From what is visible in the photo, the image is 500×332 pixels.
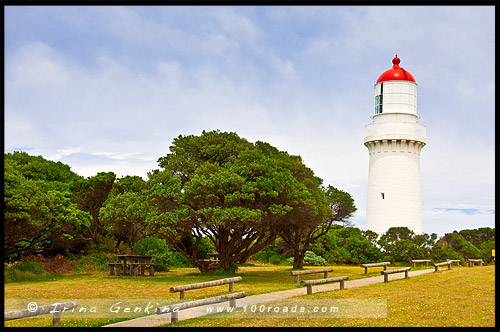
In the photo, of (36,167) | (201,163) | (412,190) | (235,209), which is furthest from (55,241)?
(412,190)

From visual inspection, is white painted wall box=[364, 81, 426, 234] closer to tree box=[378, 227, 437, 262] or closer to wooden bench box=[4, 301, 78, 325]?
tree box=[378, 227, 437, 262]

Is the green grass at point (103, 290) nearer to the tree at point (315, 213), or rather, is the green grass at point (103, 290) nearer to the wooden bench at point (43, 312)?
the wooden bench at point (43, 312)

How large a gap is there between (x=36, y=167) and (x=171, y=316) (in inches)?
749

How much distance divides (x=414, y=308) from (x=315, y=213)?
32.0 ft

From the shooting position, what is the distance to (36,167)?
2667 cm

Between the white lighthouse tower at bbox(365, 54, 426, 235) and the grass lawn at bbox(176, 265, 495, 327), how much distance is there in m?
17.7

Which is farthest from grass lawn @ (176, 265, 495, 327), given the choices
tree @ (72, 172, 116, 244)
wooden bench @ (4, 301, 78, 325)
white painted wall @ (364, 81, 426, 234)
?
white painted wall @ (364, 81, 426, 234)

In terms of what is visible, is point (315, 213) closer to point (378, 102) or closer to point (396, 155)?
point (396, 155)

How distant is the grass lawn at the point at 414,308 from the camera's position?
33.7 feet

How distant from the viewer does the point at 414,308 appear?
40.6ft

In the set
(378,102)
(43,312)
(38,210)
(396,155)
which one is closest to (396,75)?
(378,102)

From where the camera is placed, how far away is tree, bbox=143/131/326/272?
63.9ft
